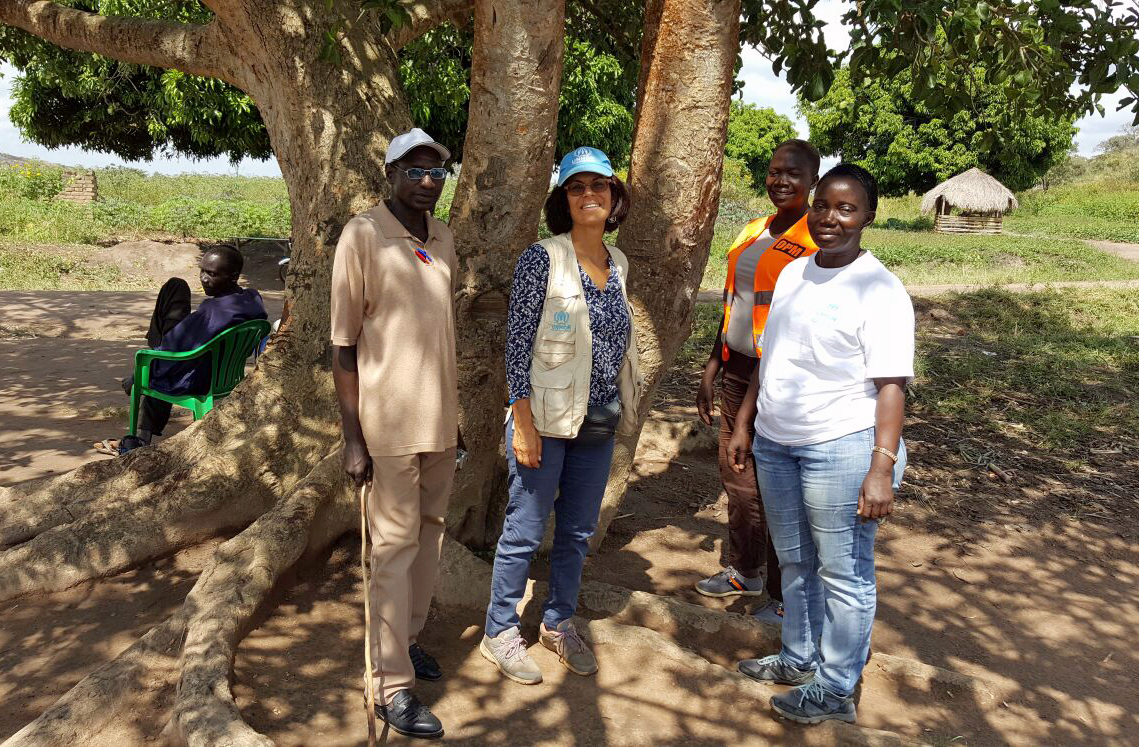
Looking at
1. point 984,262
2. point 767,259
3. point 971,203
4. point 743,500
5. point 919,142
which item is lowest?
point 743,500

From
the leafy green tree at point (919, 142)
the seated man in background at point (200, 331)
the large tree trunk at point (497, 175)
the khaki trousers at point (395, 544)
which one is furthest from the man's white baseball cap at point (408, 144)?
the leafy green tree at point (919, 142)

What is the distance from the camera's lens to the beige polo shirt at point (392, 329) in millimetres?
2777

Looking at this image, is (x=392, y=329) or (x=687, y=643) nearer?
(x=392, y=329)

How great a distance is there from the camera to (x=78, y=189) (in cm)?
2209

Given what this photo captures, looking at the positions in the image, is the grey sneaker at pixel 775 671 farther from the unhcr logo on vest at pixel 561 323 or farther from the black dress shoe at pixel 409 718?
the unhcr logo on vest at pixel 561 323

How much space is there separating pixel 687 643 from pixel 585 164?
2.06m

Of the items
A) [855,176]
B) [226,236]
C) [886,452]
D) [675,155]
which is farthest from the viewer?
[226,236]

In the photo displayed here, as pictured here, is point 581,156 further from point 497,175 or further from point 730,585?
point 730,585

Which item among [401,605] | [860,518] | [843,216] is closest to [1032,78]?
[843,216]

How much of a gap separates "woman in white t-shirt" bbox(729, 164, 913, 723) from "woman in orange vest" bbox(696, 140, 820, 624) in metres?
Result: 0.45

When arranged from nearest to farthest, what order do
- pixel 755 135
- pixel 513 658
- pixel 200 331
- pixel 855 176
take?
pixel 855 176 < pixel 513 658 < pixel 200 331 < pixel 755 135

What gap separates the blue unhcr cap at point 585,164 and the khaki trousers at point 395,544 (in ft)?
3.40

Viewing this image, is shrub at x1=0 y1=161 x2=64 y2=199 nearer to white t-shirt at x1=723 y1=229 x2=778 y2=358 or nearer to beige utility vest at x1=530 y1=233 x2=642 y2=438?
white t-shirt at x1=723 y1=229 x2=778 y2=358

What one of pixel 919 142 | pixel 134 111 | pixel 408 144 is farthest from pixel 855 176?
pixel 919 142
